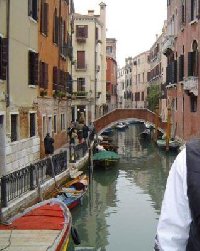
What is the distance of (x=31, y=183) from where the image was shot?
1107 centimetres

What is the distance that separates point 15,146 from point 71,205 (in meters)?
2.30

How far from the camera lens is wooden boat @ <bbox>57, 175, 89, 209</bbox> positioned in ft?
39.0

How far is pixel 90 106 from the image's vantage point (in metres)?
37.7

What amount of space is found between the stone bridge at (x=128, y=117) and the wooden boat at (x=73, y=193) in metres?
16.0

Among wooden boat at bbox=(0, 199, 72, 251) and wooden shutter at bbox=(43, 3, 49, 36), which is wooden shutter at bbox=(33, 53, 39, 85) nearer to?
wooden shutter at bbox=(43, 3, 49, 36)

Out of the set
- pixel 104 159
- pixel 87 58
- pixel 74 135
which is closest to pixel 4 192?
pixel 104 159

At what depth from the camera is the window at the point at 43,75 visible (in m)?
16.5

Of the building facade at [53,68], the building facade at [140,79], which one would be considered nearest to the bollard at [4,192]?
the building facade at [53,68]

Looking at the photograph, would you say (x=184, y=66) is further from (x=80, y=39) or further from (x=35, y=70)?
(x=80, y=39)

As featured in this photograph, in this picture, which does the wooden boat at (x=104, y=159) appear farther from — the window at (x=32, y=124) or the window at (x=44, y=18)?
the window at (x=44, y=18)

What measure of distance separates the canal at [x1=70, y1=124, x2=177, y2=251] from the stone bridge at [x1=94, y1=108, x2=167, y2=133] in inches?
258

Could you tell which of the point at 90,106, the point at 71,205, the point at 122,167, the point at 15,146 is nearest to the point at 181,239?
the point at 71,205

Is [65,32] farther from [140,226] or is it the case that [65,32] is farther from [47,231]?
[47,231]

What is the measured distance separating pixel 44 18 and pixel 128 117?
14.4 meters
